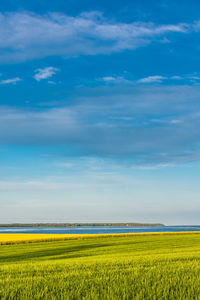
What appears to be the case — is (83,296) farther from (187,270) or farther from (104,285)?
(187,270)

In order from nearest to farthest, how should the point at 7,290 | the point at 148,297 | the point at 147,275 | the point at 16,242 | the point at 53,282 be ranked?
the point at 148,297 → the point at 7,290 → the point at 53,282 → the point at 147,275 → the point at 16,242

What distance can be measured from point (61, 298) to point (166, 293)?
2234mm

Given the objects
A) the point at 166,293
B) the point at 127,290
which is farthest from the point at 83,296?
the point at 166,293

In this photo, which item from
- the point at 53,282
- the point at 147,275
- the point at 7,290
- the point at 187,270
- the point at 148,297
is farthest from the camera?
the point at 187,270

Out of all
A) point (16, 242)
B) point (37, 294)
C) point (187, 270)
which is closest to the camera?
point (37, 294)

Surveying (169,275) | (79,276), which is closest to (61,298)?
(79,276)

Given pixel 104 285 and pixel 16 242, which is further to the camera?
pixel 16 242

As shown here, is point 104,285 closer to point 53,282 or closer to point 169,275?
point 53,282

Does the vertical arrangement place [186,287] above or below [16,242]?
above

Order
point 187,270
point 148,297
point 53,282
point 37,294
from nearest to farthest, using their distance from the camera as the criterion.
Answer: point 148,297, point 37,294, point 53,282, point 187,270

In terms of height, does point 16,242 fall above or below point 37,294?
below

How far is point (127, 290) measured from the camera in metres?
6.88

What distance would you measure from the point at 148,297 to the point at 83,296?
139 cm

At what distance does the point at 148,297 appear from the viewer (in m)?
6.35
